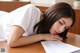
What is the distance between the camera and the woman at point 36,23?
1229 millimetres

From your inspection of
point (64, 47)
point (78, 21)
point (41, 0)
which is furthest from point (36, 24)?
point (41, 0)

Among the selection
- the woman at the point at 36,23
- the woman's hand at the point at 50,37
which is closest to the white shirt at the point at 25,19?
the woman at the point at 36,23

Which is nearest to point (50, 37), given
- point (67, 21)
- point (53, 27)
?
point (53, 27)

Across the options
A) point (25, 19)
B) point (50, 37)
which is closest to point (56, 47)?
point (50, 37)

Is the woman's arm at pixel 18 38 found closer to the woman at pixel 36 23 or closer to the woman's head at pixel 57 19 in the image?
the woman at pixel 36 23

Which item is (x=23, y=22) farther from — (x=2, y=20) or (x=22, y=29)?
(x=2, y=20)

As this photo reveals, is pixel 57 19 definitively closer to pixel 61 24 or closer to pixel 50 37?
pixel 61 24

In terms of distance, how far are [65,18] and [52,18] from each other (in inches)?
3.9

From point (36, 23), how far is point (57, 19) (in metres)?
0.17

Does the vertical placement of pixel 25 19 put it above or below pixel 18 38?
above

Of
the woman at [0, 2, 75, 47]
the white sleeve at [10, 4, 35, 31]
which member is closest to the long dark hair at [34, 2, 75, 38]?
the woman at [0, 2, 75, 47]

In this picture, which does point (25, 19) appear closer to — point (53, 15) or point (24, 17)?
point (24, 17)

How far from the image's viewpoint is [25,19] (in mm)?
1271

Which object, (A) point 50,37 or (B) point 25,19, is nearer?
(B) point 25,19
